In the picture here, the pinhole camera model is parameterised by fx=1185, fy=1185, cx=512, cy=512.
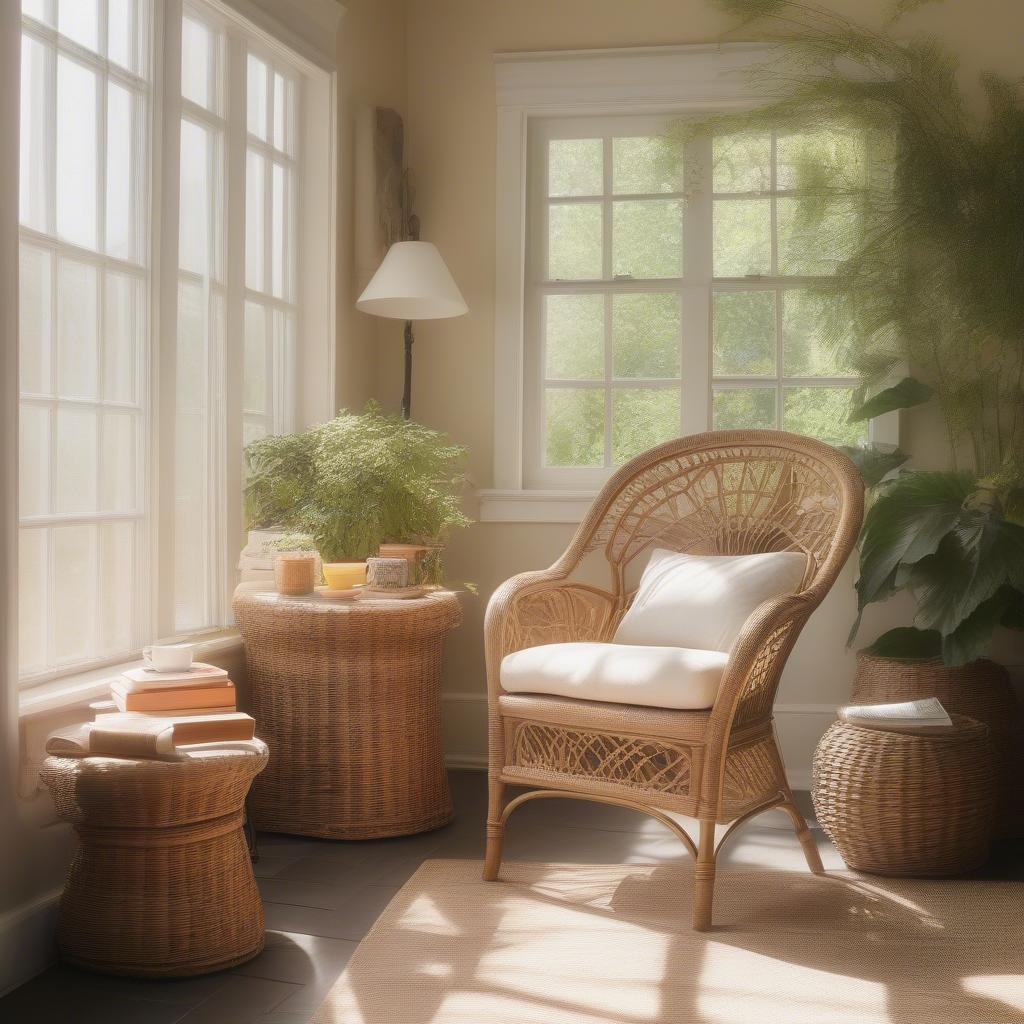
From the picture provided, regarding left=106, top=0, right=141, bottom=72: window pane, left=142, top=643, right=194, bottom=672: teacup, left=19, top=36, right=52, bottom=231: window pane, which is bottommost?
left=142, top=643, right=194, bottom=672: teacup

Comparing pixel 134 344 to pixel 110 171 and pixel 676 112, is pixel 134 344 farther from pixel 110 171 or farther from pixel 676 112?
pixel 676 112

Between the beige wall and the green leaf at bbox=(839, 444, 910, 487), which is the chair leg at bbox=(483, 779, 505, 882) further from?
the green leaf at bbox=(839, 444, 910, 487)

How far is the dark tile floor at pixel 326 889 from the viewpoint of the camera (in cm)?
205

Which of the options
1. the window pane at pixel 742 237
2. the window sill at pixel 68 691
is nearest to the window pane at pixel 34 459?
the window sill at pixel 68 691

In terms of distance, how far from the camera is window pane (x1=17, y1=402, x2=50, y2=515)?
2412 mm

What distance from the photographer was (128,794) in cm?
213

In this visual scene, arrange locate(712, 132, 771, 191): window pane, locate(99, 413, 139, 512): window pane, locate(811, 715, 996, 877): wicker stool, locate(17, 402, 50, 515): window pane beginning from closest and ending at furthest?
locate(17, 402, 50, 515): window pane, locate(99, 413, 139, 512): window pane, locate(811, 715, 996, 877): wicker stool, locate(712, 132, 771, 191): window pane

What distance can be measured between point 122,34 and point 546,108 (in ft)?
5.21

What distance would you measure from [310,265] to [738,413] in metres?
1.46

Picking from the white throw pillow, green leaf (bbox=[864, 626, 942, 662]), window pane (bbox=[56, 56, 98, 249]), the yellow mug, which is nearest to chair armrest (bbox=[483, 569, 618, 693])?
the white throw pillow

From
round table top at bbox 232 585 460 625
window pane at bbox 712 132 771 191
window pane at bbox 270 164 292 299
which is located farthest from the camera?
window pane at bbox 712 132 771 191

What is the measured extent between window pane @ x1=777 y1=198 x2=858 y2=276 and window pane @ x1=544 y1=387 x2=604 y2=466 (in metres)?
0.78

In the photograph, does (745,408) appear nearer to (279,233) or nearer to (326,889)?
(279,233)

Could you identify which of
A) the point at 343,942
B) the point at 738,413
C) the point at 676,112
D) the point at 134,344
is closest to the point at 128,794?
the point at 343,942
